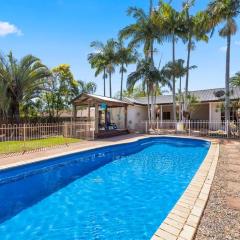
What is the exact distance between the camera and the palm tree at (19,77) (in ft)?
58.4

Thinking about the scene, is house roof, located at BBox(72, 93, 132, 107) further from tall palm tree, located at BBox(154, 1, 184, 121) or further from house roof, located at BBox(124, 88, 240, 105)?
tall palm tree, located at BBox(154, 1, 184, 121)

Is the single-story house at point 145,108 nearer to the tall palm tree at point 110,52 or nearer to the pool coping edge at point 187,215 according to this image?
the tall palm tree at point 110,52

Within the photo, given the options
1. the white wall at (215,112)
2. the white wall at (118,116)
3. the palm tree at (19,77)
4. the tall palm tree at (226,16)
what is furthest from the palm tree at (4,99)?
the white wall at (215,112)

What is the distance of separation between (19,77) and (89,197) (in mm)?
15585

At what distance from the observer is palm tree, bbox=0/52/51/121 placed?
17.8 meters

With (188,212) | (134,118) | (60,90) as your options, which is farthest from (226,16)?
(60,90)

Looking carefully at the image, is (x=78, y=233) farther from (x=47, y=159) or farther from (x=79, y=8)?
(x=79, y=8)

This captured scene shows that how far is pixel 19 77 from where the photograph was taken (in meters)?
18.2

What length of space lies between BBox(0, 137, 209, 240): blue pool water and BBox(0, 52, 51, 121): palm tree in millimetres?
11119

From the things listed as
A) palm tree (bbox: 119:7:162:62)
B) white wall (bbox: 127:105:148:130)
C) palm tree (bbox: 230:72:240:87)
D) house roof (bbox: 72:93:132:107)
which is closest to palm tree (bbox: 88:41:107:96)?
palm tree (bbox: 119:7:162:62)

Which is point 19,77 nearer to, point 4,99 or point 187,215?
point 4,99

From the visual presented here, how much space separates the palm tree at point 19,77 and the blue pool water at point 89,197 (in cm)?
1112

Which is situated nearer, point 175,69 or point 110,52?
point 175,69

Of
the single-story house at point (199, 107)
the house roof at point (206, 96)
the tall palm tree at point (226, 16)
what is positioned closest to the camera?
the tall palm tree at point (226, 16)
